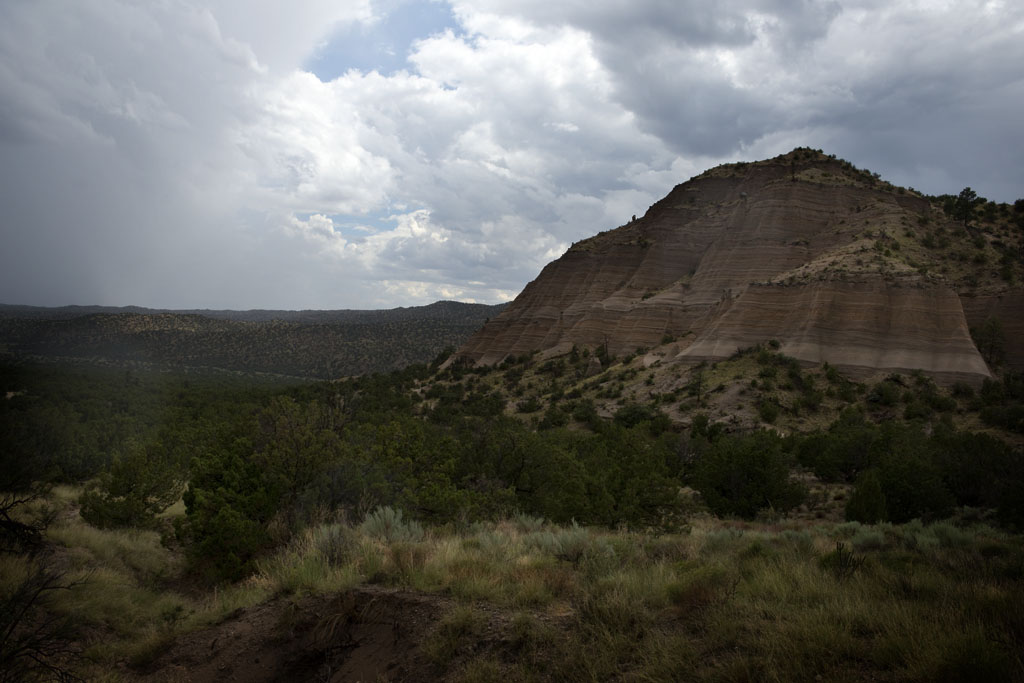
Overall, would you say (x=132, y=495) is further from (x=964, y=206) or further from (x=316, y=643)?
(x=964, y=206)

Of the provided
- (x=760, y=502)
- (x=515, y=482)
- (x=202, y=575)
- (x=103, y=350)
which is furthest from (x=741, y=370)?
(x=103, y=350)

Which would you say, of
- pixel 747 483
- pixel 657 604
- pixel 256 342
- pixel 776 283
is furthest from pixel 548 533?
pixel 256 342

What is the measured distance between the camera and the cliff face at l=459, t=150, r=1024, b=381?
112 ft

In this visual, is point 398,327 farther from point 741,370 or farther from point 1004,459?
point 1004,459

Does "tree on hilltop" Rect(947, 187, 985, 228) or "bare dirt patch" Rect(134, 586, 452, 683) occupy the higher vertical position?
"tree on hilltop" Rect(947, 187, 985, 228)

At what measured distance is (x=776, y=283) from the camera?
39.4 meters

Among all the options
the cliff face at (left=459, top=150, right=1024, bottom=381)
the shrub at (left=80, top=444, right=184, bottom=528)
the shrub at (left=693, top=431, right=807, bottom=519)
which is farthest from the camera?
the cliff face at (left=459, top=150, right=1024, bottom=381)

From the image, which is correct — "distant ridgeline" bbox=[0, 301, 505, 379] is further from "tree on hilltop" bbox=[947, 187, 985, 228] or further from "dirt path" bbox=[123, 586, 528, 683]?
"dirt path" bbox=[123, 586, 528, 683]

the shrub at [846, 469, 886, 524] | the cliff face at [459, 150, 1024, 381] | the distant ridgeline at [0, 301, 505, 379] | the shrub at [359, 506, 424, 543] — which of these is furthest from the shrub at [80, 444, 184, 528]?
the distant ridgeline at [0, 301, 505, 379]

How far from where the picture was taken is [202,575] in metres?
10.4

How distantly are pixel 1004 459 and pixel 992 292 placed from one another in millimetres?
27374

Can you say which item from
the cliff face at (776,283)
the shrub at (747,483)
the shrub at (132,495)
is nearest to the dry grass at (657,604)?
the shrub at (132,495)

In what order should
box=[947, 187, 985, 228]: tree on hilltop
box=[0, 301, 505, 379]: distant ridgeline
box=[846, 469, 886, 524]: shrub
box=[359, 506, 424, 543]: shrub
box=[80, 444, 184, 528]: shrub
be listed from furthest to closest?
1. box=[0, 301, 505, 379]: distant ridgeline
2. box=[947, 187, 985, 228]: tree on hilltop
3. box=[846, 469, 886, 524]: shrub
4. box=[80, 444, 184, 528]: shrub
5. box=[359, 506, 424, 543]: shrub

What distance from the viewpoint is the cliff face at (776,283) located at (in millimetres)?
34000
